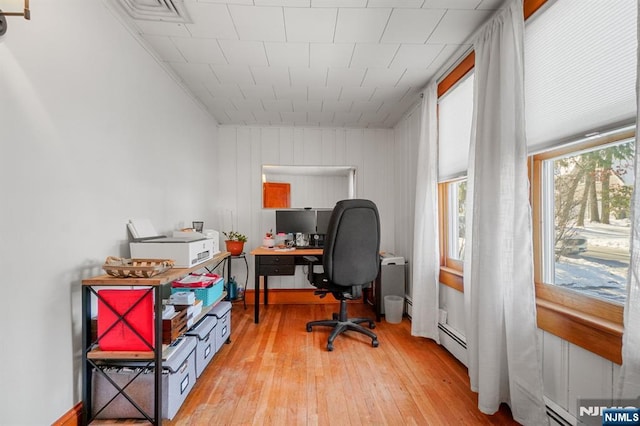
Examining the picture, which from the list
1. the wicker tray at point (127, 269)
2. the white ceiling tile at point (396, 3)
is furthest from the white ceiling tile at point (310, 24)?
the wicker tray at point (127, 269)

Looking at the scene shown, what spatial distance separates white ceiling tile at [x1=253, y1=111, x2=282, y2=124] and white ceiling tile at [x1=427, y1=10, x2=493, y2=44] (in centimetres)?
197

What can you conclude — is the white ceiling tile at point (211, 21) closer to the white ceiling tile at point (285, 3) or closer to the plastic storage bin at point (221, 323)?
the white ceiling tile at point (285, 3)

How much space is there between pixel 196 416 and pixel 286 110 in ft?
9.65

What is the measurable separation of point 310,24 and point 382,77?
959 millimetres

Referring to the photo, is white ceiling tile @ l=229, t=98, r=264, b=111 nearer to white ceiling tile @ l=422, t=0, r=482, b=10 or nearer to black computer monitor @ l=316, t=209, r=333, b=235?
black computer monitor @ l=316, t=209, r=333, b=235

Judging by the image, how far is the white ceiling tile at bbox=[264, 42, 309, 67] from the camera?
2.07 m

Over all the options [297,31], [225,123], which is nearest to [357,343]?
[297,31]

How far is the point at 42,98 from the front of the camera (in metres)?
1.25

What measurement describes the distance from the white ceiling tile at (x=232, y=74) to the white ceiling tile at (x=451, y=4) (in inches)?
57.1

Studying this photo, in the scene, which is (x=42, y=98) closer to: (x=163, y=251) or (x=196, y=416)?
(x=163, y=251)

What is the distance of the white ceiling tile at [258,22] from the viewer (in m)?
1.72

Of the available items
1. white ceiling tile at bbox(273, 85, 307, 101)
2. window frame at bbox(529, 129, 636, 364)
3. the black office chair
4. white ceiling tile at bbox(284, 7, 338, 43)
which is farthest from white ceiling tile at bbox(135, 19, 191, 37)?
window frame at bbox(529, 129, 636, 364)

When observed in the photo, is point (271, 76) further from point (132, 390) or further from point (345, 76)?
point (132, 390)

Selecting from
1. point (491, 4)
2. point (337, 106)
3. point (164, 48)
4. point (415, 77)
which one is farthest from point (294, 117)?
point (491, 4)
